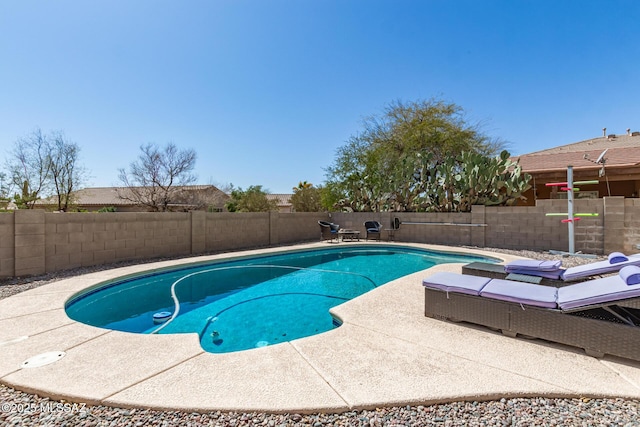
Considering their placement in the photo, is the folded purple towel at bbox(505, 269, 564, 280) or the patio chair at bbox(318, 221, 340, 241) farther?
the patio chair at bbox(318, 221, 340, 241)

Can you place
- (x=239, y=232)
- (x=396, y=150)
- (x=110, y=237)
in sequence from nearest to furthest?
(x=110, y=237)
(x=239, y=232)
(x=396, y=150)

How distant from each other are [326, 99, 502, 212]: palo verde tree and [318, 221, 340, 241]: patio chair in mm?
2087

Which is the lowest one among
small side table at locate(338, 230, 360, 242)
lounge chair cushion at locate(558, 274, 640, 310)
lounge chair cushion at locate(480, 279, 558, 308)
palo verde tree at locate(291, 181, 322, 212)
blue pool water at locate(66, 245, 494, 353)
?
blue pool water at locate(66, 245, 494, 353)

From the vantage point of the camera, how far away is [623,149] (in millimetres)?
13562

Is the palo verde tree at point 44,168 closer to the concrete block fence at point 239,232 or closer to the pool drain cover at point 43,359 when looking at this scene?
the concrete block fence at point 239,232

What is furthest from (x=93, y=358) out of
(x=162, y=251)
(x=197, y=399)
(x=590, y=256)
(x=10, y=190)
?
(x=10, y=190)

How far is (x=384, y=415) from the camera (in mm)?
2023

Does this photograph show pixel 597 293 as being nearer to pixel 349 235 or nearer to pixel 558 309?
pixel 558 309

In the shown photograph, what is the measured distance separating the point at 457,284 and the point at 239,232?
899cm

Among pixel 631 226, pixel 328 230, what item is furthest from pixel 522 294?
pixel 328 230

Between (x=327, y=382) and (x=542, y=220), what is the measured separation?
419 inches

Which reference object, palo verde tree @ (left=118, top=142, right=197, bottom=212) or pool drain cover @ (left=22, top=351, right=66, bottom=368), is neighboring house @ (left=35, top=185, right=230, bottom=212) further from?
pool drain cover @ (left=22, top=351, right=66, bottom=368)

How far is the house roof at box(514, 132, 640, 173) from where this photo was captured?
12495 millimetres

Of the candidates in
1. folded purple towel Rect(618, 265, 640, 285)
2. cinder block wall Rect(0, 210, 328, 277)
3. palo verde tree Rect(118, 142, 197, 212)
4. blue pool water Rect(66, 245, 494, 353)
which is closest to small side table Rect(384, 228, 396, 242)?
blue pool water Rect(66, 245, 494, 353)
